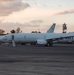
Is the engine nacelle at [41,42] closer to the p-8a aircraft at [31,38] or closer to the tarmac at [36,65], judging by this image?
the p-8a aircraft at [31,38]

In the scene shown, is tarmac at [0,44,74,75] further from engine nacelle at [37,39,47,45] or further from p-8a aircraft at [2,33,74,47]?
p-8a aircraft at [2,33,74,47]

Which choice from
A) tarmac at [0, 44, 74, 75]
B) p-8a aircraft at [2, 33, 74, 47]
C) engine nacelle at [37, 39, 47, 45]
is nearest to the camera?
tarmac at [0, 44, 74, 75]

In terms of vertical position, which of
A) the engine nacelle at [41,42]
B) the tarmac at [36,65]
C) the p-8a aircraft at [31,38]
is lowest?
the tarmac at [36,65]

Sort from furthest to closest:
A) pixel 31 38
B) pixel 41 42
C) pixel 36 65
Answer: pixel 31 38, pixel 41 42, pixel 36 65

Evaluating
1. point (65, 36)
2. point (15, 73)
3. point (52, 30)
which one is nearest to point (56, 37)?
point (65, 36)

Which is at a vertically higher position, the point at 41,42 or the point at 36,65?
the point at 41,42

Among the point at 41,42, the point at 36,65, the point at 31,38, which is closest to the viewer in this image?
the point at 36,65

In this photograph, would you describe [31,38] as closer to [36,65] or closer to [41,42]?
[41,42]

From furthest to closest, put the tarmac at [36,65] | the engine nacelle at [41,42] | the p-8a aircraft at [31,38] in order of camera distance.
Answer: the p-8a aircraft at [31,38]
the engine nacelle at [41,42]
the tarmac at [36,65]

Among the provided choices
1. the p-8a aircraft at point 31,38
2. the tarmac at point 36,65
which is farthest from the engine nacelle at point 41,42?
the tarmac at point 36,65

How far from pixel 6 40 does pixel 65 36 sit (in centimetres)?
1392

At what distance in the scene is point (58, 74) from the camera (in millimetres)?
17344

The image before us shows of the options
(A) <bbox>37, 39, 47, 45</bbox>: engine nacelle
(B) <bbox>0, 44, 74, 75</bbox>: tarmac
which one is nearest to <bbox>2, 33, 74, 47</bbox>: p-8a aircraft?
(A) <bbox>37, 39, 47, 45</bbox>: engine nacelle

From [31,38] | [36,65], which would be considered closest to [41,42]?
[31,38]
